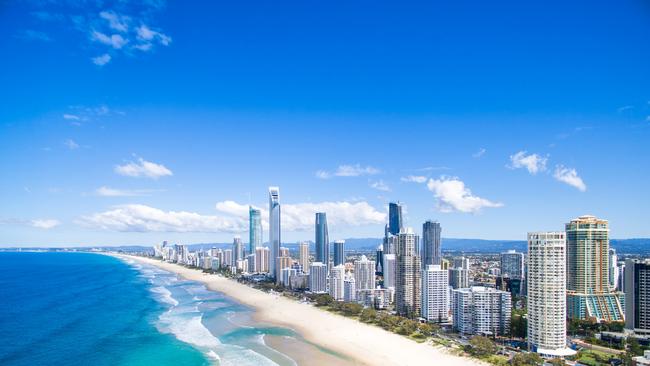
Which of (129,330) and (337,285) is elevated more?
(129,330)

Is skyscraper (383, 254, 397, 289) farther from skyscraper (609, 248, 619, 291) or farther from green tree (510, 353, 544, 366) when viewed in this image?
green tree (510, 353, 544, 366)

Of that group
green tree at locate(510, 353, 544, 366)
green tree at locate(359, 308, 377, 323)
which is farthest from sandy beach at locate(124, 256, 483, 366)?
green tree at locate(510, 353, 544, 366)

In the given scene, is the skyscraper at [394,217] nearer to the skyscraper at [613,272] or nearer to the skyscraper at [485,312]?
the skyscraper at [613,272]

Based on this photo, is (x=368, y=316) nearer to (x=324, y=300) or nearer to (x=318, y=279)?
(x=324, y=300)

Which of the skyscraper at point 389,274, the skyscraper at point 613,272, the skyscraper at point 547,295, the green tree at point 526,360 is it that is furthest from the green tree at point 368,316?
the skyscraper at point 613,272

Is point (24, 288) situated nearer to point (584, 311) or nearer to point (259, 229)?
point (584, 311)

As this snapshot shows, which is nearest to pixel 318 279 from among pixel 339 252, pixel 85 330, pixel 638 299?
pixel 339 252
